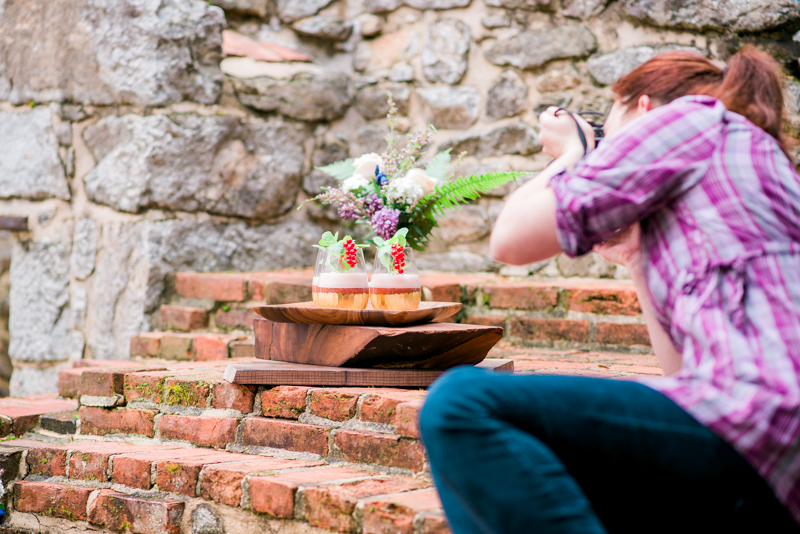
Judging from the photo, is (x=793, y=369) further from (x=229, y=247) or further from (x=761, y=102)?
(x=229, y=247)

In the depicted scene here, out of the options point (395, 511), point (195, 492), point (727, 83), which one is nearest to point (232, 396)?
point (195, 492)

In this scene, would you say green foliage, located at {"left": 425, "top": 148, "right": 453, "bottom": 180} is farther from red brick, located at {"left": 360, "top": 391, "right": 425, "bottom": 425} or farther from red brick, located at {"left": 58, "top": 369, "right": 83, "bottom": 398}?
red brick, located at {"left": 58, "top": 369, "right": 83, "bottom": 398}

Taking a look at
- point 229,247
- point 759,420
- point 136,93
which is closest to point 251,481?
Answer: point 759,420

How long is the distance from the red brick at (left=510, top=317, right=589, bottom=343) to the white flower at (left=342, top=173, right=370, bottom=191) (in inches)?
29.0

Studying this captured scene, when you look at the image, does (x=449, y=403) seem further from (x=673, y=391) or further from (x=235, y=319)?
(x=235, y=319)

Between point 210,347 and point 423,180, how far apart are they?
3.24ft

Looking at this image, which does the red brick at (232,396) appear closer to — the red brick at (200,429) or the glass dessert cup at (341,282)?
the red brick at (200,429)

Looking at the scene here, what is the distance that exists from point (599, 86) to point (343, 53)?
1.19m

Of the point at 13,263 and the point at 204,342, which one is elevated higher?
the point at 13,263

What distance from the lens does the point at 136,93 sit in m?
2.68

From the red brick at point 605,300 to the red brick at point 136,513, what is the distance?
52.0 inches

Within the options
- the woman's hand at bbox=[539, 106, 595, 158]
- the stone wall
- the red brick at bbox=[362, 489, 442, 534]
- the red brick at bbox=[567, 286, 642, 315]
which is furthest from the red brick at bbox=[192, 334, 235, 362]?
the woman's hand at bbox=[539, 106, 595, 158]

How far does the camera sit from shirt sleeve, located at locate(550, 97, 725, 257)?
2.94ft

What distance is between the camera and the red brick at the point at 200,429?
1.61 m
